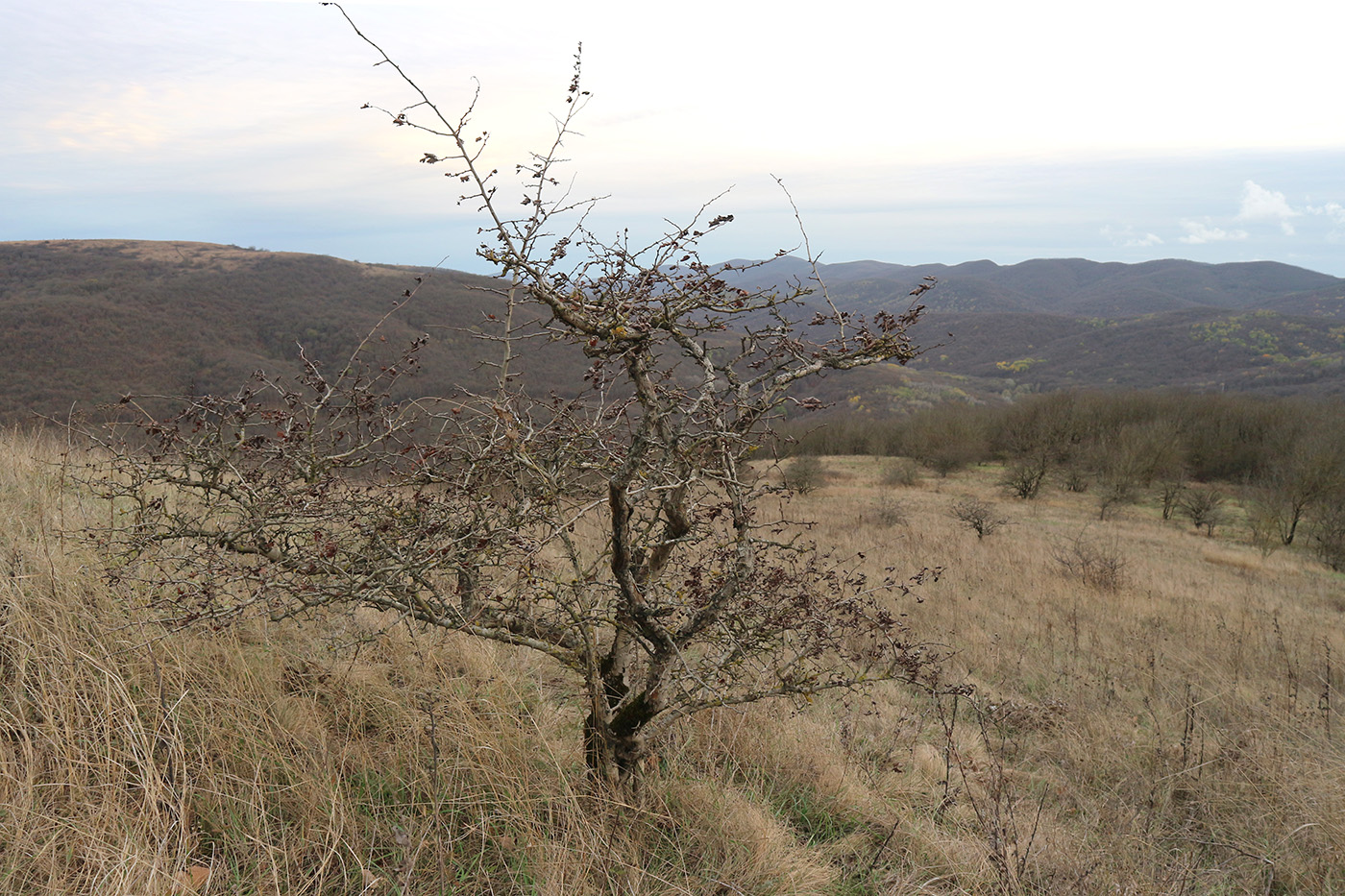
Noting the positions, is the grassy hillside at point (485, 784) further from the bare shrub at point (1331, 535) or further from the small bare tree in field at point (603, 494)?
the bare shrub at point (1331, 535)

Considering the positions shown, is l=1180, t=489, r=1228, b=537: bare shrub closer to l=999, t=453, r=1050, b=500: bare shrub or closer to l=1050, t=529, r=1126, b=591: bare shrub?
l=999, t=453, r=1050, b=500: bare shrub

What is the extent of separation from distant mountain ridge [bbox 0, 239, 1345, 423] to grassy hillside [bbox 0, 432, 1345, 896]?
1455 mm

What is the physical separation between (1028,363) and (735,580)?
135 m

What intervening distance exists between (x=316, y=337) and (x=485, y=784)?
61406mm

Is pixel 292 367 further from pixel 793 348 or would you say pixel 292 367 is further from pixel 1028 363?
pixel 1028 363

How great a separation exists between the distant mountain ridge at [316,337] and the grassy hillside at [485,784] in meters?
1.45

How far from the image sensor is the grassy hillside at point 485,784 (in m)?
2.00

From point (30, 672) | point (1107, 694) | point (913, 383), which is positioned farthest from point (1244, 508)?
point (913, 383)

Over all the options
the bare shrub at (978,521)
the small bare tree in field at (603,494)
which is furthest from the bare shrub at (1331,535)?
the small bare tree in field at (603,494)

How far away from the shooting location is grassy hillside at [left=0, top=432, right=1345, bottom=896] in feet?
6.57

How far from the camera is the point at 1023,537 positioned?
50.8ft

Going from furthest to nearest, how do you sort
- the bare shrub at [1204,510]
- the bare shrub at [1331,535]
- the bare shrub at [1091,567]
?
the bare shrub at [1204,510] < the bare shrub at [1331,535] < the bare shrub at [1091,567]

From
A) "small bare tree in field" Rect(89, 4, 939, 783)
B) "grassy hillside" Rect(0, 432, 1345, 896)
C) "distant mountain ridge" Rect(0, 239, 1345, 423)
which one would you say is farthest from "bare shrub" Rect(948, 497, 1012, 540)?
"small bare tree in field" Rect(89, 4, 939, 783)

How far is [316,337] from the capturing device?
180 feet
